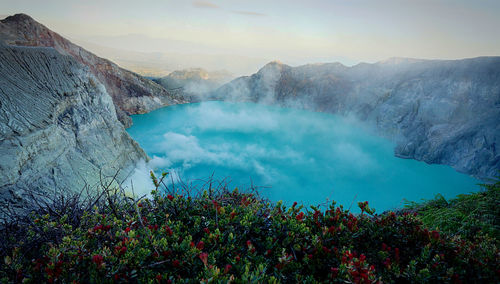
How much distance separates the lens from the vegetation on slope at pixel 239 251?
1.44m

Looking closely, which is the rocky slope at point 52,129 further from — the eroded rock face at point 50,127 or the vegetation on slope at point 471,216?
the vegetation on slope at point 471,216

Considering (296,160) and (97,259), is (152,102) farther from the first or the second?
(97,259)

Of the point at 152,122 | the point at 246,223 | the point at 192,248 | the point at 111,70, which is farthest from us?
the point at 111,70

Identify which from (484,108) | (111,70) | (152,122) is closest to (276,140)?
(152,122)

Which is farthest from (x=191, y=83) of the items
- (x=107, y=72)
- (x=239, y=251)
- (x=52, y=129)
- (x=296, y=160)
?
(x=239, y=251)

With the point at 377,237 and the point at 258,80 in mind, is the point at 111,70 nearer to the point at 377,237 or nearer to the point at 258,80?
the point at 258,80

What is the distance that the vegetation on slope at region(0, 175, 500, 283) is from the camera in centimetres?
144

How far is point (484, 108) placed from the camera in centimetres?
1474

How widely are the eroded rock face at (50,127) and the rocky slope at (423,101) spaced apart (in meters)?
16.2

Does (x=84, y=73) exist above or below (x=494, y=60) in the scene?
below

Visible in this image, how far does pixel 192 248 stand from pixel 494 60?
2562 cm

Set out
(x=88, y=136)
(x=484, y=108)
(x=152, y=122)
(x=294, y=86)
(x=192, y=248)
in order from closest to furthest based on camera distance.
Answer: (x=192, y=248), (x=88, y=136), (x=484, y=108), (x=152, y=122), (x=294, y=86)

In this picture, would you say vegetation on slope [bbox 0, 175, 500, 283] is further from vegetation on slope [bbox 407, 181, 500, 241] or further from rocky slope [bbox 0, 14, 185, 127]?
rocky slope [bbox 0, 14, 185, 127]

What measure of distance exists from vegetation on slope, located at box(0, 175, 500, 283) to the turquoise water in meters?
5.12
